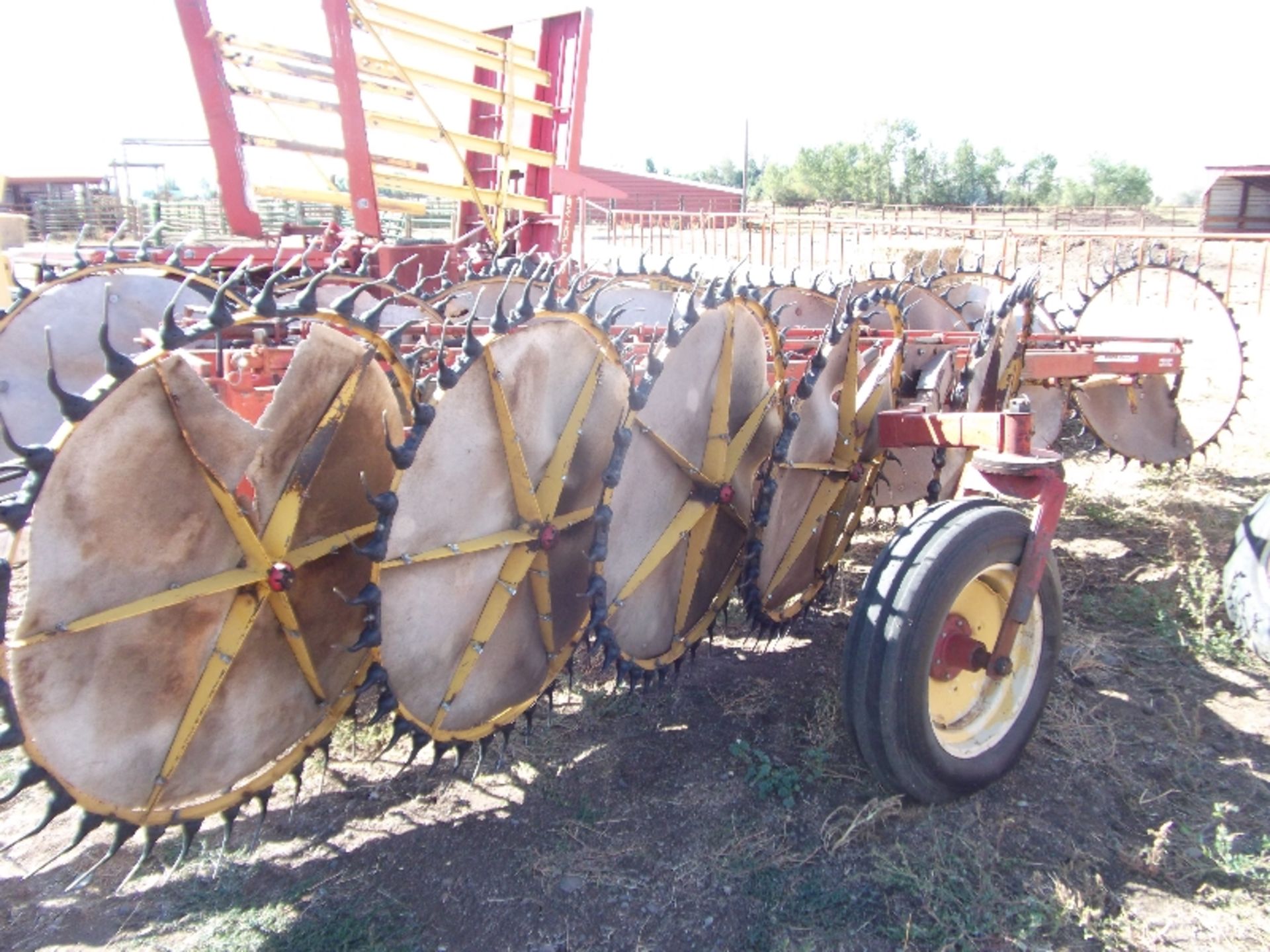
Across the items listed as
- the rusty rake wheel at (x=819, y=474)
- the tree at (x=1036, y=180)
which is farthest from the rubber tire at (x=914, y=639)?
the tree at (x=1036, y=180)

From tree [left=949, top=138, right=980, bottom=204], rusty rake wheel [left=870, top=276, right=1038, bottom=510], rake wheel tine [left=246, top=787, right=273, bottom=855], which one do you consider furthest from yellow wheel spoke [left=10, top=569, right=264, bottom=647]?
tree [left=949, top=138, right=980, bottom=204]

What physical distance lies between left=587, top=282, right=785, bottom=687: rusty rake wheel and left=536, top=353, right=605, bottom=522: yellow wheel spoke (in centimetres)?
14

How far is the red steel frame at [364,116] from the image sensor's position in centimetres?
491

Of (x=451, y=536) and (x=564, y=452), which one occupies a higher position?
(x=564, y=452)

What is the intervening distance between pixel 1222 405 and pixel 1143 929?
741 centimetres

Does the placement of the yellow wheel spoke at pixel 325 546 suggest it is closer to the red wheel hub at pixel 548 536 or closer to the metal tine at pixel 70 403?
the red wheel hub at pixel 548 536

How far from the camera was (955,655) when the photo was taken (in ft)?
10.5

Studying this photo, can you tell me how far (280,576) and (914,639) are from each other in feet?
6.28

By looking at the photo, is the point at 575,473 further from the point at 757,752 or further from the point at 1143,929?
the point at 1143,929

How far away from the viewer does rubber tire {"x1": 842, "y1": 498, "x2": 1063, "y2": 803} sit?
9.51 feet

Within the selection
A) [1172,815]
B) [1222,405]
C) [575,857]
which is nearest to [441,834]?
[575,857]

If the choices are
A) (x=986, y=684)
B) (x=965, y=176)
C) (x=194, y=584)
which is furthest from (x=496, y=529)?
(x=965, y=176)

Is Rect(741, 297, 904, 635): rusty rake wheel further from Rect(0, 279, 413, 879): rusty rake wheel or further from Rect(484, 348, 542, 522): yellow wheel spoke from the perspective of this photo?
Rect(0, 279, 413, 879): rusty rake wheel

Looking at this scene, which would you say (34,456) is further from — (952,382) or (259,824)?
(952,382)
